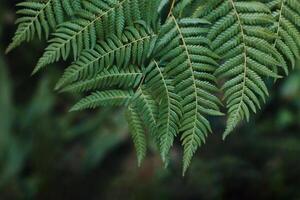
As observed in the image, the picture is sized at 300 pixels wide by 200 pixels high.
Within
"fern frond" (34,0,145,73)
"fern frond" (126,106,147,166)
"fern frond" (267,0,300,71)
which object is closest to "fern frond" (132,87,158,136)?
"fern frond" (126,106,147,166)

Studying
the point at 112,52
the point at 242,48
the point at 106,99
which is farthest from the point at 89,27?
the point at 242,48

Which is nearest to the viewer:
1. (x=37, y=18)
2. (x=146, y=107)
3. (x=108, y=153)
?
(x=37, y=18)

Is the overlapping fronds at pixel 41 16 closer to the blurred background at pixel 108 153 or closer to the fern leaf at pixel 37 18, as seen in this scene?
the fern leaf at pixel 37 18

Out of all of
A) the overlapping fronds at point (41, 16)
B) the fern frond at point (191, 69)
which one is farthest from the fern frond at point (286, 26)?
the overlapping fronds at point (41, 16)


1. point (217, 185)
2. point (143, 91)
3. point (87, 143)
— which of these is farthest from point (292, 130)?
point (143, 91)

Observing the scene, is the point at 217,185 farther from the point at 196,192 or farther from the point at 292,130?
the point at 292,130

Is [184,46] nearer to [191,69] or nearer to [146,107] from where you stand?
[191,69]
